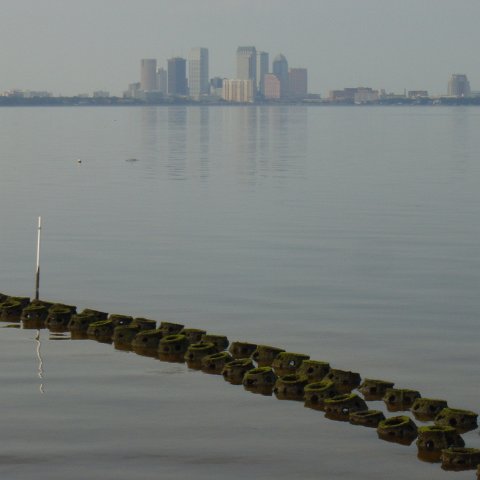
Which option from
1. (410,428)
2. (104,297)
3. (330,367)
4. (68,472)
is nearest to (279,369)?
(330,367)

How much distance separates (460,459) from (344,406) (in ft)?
13.5

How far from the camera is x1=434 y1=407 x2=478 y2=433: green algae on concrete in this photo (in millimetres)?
28766

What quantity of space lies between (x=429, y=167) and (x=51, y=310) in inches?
3324

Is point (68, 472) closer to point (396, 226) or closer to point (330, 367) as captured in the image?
point (330, 367)

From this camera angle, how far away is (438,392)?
32938 millimetres

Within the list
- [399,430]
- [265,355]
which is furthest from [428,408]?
[265,355]

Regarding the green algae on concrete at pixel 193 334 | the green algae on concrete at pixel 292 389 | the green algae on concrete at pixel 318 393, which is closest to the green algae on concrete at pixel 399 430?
the green algae on concrete at pixel 318 393

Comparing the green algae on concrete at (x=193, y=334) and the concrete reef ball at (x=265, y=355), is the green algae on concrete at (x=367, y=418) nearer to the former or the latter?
the concrete reef ball at (x=265, y=355)

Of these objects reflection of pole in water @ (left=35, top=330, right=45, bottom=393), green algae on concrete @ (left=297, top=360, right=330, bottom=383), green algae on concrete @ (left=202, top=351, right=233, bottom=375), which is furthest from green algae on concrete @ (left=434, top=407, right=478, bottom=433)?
reflection of pole in water @ (left=35, top=330, right=45, bottom=393)

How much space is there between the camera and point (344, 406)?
98.7ft

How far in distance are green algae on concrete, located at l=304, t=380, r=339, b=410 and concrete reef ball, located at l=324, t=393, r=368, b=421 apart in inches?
22.2

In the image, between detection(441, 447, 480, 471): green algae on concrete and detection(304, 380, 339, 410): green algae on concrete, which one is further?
detection(304, 380, 339, 410): green algae on concrete

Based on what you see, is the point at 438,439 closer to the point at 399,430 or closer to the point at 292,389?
the point at 399,430

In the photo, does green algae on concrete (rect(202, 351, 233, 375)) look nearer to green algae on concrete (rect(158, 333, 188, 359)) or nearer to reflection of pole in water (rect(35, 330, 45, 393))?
green algae on concrete (rect(158, 333, 188, 359))
